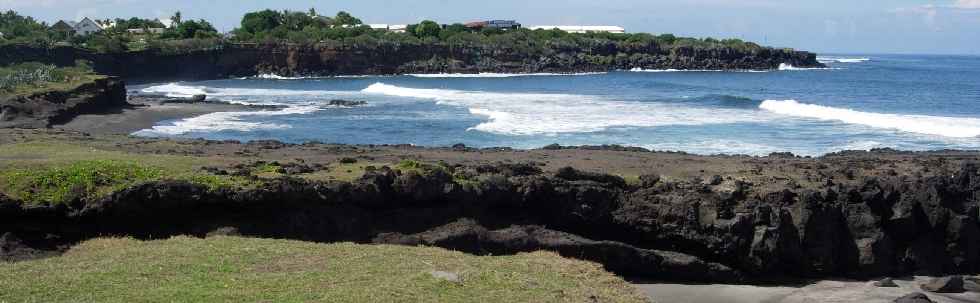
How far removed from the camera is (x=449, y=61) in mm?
123938

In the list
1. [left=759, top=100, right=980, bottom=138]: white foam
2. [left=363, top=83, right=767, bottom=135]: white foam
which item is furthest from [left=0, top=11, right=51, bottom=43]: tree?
[left=759, top=100, right=980, bottom=138]: white foam

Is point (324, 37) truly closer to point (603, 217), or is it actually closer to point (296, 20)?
point (296, 20)

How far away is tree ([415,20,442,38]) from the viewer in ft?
471

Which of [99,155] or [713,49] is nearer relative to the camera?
[99,155]

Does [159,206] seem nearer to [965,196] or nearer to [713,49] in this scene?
[965,196]

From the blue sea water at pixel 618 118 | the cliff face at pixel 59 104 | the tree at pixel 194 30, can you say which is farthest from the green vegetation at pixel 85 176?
the tree at pixel 194 30

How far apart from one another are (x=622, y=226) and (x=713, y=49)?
123m

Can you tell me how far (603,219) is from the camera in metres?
20.2

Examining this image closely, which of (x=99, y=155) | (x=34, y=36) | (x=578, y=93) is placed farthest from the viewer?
(x=34, y=36)

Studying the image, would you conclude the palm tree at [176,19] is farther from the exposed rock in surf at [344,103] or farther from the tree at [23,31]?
the exposed rock in surf at [344,103]

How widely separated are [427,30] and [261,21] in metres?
22.9

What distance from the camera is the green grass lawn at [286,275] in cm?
1370

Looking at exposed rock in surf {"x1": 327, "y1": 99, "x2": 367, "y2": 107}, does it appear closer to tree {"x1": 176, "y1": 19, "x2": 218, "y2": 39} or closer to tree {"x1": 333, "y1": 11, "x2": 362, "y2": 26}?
tree {"x1": 176, "y1": 19, "x2": 218, "y2": 39}

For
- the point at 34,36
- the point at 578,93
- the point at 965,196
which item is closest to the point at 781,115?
the point at 578,93
